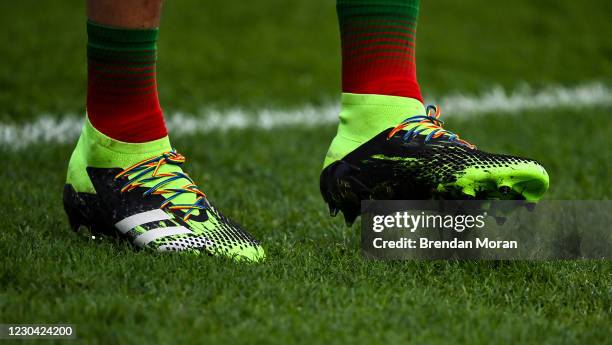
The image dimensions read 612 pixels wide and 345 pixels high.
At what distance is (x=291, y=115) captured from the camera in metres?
4.02

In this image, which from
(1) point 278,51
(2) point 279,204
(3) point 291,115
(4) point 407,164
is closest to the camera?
(4) point 407,164

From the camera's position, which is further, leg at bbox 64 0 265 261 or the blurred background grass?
the blurred background grass

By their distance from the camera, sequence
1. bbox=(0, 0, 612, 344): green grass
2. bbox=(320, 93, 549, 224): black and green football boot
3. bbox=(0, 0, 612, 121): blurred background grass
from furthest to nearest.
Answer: bbox=(0, 0, 612, 121): blurred background grass
bbox=(320, 93, 549, 224): black and green football boot
bbox=(0, 0, 612, 344): green grass

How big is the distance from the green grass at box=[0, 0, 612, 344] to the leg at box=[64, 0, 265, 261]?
0.07 metres

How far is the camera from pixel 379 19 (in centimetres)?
189

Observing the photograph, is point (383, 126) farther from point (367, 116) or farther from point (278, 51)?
point (278, 51)

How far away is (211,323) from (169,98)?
278cm

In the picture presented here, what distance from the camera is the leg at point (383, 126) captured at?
180 centimetres

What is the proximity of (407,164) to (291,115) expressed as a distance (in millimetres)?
2255

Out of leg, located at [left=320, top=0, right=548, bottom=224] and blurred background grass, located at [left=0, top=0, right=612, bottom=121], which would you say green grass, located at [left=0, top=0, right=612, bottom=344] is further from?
leg, located at [left=320, top=0, right=548, bottom=224]

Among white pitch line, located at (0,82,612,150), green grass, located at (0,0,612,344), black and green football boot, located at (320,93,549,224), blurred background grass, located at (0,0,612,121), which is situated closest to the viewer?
green grass, located at (0,0,612,344)

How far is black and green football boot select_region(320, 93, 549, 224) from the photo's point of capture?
5.57 feet
